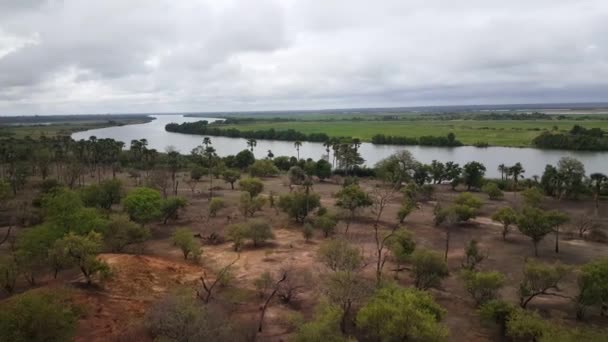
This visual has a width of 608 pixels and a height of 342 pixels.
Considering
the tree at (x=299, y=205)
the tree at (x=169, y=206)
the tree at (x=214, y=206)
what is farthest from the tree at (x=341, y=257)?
the tree at (x=169, y=206)

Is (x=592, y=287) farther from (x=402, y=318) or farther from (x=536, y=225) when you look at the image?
(x=402, y=318)

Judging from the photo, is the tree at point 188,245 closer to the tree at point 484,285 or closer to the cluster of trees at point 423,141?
the tree at point 484,285

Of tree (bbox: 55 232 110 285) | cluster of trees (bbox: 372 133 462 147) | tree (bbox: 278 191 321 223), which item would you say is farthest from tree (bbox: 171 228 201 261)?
cluster of trees (bbox: 372 133 462 147)

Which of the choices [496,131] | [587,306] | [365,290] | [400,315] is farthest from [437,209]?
[496,131]

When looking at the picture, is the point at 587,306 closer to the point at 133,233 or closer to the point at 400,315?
the point at 400,315

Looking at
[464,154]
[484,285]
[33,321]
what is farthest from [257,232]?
[464,154]
